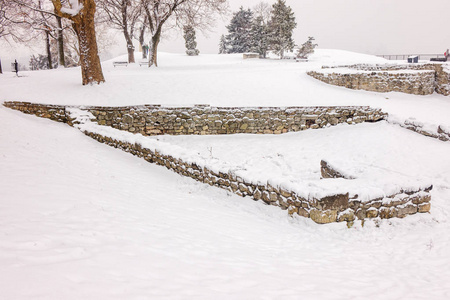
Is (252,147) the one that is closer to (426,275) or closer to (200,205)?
(200,205)

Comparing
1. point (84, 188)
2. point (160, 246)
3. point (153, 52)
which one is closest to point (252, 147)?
point (84, 188)

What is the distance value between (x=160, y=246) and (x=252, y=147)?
7594 mm

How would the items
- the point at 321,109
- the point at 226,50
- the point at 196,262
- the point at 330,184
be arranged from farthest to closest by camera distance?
the point at 226,50, the point at 321,109, the point at 330,184, the point at 196,262

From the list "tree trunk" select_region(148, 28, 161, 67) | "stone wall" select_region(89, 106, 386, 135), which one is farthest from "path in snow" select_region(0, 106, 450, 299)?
"tree trunk" select_region(148, 28, 161, 67)

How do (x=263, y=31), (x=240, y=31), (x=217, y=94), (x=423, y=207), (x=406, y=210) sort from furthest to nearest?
1. (x=240, y=31)
2. (x=263, y=31)
3. (x=217, y=94)
4. (x=423, y=207)
5. (x=406, y=210)

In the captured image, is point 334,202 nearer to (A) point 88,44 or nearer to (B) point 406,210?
(B) point 406,210

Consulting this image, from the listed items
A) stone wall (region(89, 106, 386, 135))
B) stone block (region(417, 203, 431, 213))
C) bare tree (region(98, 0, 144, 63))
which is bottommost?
stone block (region(417, 203, 431, 213))

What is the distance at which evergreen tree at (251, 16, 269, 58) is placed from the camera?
36.3 meters

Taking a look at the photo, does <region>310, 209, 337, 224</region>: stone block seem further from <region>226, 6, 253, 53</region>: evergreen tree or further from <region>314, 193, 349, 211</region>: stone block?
<region>226, 6, 253, 53</region>: evergreen tree

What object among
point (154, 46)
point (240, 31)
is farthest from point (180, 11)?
point (240, 31)

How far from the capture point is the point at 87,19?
13.2 metres

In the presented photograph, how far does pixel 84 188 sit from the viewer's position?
17.5 feet

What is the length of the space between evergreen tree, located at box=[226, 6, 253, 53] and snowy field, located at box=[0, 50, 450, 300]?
39.7 metres

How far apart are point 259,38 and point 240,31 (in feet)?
32.3
